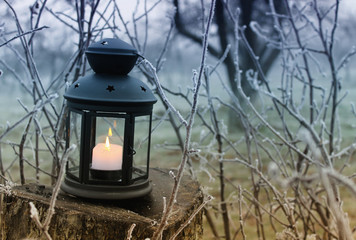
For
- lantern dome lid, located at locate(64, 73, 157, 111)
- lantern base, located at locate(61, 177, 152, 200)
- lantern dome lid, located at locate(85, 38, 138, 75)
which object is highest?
lantern dome lid, located at locate(85, 38, 138, 75)

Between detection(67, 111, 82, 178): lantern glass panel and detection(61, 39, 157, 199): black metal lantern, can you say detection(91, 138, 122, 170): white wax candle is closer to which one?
detection(61, 39, 157, 199): black metal lantern

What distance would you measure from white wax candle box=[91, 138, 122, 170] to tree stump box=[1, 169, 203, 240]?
0.44 ft

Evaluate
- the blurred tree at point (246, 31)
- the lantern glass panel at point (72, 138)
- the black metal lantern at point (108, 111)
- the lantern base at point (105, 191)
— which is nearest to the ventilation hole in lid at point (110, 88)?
the black metal lantern at point (108, 111)

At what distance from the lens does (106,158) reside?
168 centimetres

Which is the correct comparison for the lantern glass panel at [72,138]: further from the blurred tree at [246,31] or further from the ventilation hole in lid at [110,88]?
the blurred tree at [246,31]

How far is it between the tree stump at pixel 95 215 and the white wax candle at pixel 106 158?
0.44ft

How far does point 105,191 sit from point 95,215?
0.44 feet

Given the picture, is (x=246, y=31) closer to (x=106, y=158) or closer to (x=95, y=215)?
(x=106, y=158)

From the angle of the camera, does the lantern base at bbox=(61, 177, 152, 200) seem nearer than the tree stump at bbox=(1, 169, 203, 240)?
No

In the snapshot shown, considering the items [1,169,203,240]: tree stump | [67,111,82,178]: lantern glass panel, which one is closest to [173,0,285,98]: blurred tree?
[67,111,82,178]: lantern glass panel

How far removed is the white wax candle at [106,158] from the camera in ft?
5.51

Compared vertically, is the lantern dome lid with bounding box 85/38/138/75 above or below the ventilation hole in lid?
above

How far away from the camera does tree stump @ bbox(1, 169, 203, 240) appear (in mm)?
1488

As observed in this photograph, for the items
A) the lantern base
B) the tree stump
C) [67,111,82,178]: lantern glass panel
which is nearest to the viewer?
the tree stump
